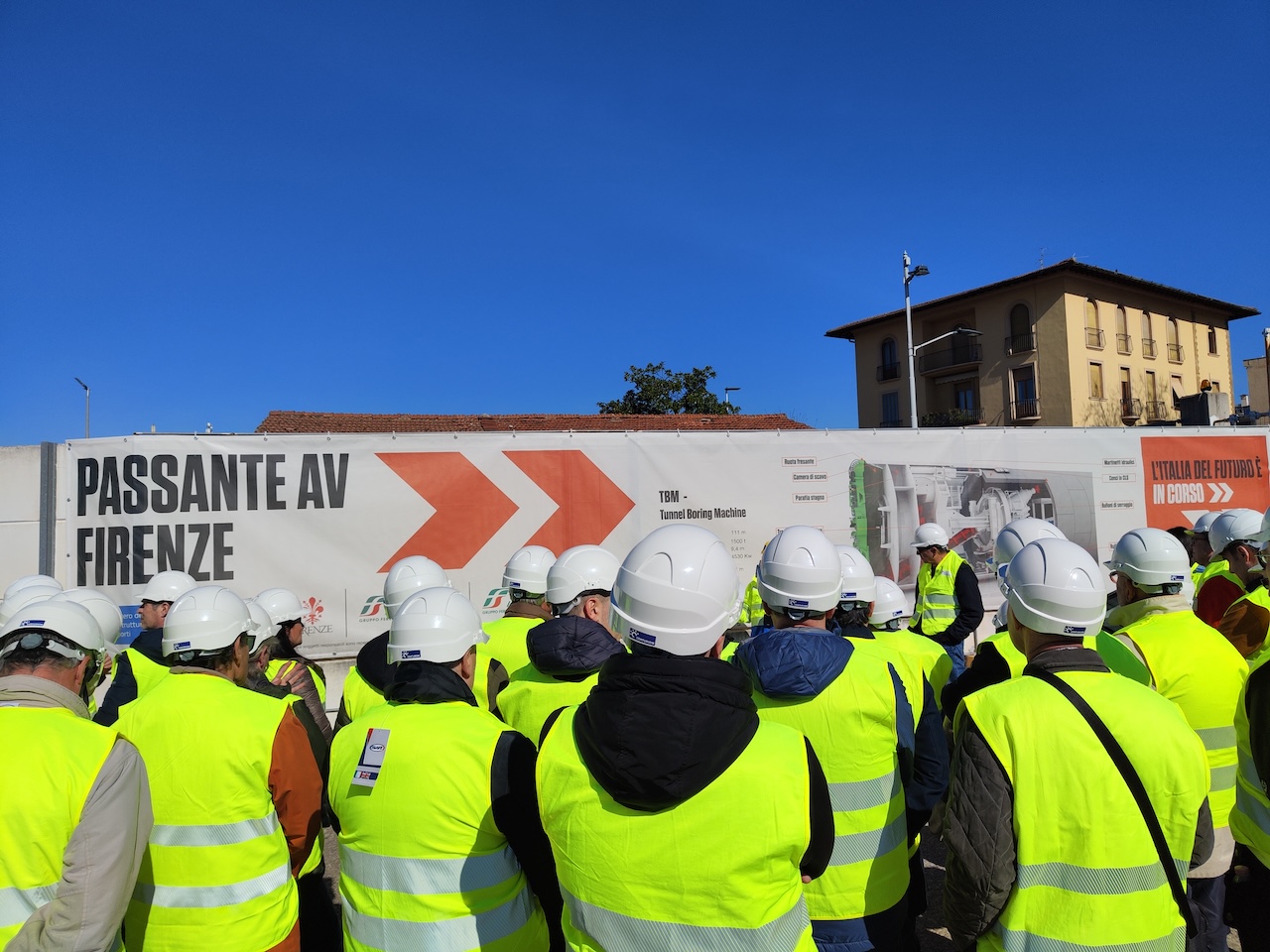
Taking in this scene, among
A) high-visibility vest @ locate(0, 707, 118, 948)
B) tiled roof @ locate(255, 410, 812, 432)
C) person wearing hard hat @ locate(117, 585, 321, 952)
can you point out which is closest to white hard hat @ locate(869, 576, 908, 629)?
person wearing hard hat @ locate(117, 585, 321, 952)

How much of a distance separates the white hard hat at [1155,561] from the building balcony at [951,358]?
44.7 metres

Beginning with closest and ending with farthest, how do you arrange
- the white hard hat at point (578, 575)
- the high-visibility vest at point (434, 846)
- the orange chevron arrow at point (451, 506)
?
1. the high-visibility vest at point (434, 846)
2. the white hard hat at point (578, 575)
3. the orange chevron arrow at point (451, 506)

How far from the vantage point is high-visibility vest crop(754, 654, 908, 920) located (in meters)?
2.62

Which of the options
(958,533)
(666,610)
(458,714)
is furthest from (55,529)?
(958,533)

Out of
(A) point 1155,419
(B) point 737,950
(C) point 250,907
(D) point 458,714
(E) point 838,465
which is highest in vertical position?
(A) point 1155,419

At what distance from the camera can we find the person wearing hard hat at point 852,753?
262 cm

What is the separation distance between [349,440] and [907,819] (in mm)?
7109

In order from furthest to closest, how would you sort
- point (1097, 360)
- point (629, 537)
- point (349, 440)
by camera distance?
point (1097, 360), point (629, 537), point (349, 440)

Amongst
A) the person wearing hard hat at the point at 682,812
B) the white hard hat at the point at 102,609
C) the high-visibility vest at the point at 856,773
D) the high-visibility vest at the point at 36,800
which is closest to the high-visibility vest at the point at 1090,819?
the high-visibility vest at the point at 856,773

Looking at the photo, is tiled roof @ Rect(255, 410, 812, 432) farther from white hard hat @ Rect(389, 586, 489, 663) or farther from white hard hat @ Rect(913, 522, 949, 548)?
white hard hat @ Rect(389, 586, 489, 663)

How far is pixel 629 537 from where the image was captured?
9055 mm

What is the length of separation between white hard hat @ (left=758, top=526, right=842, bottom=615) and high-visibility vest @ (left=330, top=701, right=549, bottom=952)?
1.27m

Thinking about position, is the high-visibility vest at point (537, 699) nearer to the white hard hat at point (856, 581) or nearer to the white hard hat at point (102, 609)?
the white hard hat at point (856, 581)

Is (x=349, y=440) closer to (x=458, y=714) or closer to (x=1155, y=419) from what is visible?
(x=458, y=714)
